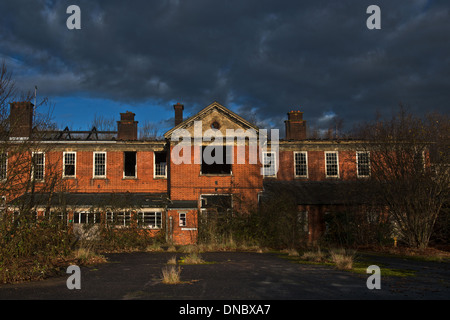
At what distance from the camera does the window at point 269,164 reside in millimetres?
29672

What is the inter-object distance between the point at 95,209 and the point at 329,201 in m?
14.7

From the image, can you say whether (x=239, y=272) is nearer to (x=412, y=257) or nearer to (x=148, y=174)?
(x=412, y=257)

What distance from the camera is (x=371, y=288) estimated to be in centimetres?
943

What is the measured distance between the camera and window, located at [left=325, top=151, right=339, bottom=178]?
2956 centimetres

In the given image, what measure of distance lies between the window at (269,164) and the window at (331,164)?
3.92 meters

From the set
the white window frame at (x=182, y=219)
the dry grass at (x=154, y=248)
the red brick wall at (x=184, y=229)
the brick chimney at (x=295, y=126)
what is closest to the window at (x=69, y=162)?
the red brick wall at (x=184, y=229)

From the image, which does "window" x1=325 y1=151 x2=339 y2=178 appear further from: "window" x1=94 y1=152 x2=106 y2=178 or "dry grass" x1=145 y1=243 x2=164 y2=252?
"window" x1=94 y1=152 x2=106 y2=178

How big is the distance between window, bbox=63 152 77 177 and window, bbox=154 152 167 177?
5872 millimetres

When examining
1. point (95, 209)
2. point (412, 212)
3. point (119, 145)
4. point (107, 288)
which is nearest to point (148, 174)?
point (119, 145)

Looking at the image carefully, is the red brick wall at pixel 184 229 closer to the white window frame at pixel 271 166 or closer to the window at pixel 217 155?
the window at pixel 217 155

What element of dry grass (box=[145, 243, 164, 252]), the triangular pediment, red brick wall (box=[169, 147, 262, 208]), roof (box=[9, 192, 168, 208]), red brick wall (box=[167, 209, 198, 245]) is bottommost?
dry grass (box=[145, 243, 164, 252])

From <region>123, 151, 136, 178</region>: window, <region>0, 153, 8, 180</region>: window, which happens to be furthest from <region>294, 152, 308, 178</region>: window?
<region>0, 153, 8, 180</region>: window

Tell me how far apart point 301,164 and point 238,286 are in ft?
69.0

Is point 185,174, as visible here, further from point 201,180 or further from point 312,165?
point 312,165
